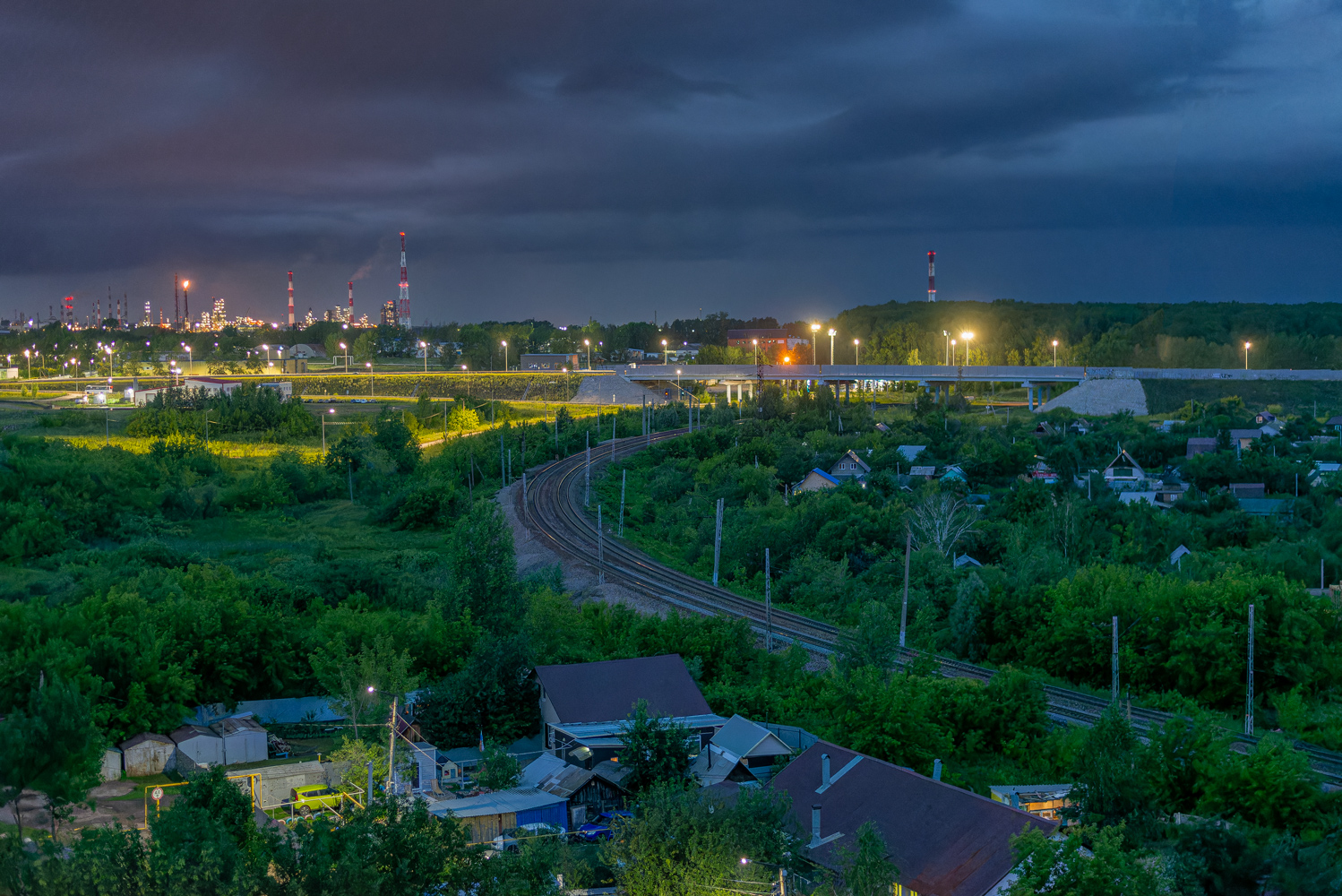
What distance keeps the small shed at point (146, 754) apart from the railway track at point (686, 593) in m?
12.0

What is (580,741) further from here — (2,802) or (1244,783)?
(1244,783)

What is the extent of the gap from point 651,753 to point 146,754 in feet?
27.8

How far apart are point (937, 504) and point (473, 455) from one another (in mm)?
21664

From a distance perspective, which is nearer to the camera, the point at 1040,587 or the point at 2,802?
the point at 2,802

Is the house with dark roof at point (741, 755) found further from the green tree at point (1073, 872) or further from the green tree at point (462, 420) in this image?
the green tree at point (462, 420)

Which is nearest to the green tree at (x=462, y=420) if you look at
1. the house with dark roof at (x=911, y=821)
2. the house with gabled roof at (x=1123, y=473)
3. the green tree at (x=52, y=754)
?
the house with gabled roof at (x=1123, y=473)

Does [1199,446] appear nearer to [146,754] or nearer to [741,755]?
[741,755]

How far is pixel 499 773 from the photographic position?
17.1 m

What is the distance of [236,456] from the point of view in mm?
55438

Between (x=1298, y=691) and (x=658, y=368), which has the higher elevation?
(x=658, y=368)

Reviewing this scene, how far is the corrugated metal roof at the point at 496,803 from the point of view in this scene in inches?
615

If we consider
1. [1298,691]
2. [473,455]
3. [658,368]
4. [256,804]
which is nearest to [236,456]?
[473,455]

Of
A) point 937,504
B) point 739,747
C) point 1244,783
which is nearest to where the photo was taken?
point 1244,783

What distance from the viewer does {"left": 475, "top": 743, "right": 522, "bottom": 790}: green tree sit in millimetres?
17094
